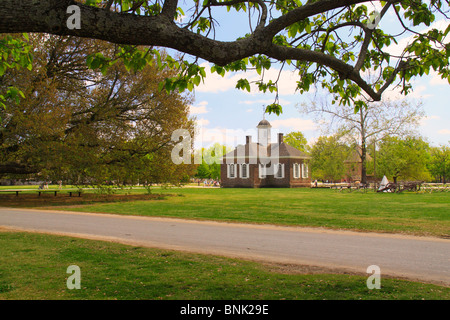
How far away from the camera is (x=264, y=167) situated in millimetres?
59406

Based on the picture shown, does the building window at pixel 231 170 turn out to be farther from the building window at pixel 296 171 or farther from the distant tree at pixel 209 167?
the distant tree at pixel 209 167

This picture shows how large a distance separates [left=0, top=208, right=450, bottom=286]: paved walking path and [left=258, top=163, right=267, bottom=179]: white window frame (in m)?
44.4

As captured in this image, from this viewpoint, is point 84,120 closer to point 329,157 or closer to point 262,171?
point 262,171

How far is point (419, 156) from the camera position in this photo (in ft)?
169

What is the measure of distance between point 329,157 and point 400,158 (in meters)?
10.5

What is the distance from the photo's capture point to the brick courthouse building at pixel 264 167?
58344 millimetres

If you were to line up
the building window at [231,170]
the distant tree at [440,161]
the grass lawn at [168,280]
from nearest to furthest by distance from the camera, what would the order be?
the grass lawn at [168,280]
the building window at [231,170]
the distant tree at [440,161]

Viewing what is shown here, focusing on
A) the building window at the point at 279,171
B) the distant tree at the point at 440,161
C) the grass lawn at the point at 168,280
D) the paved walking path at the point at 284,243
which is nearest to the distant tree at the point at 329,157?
the building window at the point at 279,171

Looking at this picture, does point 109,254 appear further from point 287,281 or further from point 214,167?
point 214,167

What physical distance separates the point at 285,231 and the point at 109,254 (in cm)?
622

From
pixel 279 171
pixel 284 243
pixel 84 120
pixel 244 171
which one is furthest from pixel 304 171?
pixel 284 243

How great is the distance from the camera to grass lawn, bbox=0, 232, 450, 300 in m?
5.55

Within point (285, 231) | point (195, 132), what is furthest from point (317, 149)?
point (285, 231)

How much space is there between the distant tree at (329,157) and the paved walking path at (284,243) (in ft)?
139
